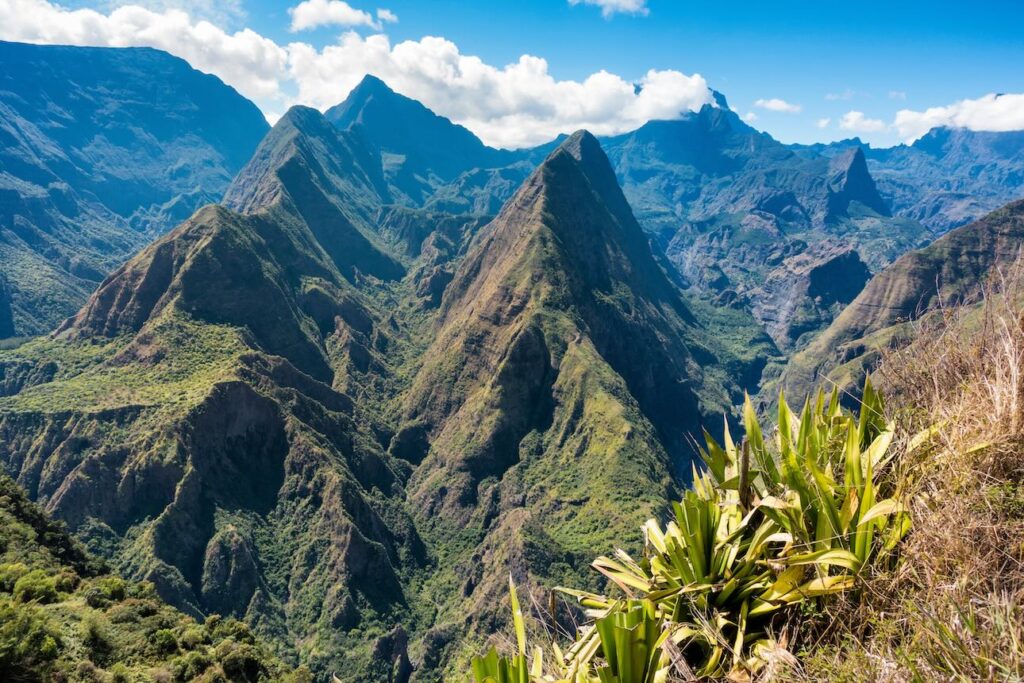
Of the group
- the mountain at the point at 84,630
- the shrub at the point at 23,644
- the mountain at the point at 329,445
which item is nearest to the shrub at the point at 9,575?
the mountain at the point at 84,630

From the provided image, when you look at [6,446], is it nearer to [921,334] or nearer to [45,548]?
[45,548]

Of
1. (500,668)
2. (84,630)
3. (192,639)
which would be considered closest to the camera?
(500,668)

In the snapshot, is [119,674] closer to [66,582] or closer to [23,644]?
[23,644]

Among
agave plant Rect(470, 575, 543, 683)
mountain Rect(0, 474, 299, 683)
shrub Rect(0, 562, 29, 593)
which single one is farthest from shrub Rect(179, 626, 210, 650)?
agave plant Rect(470, 575, 543, 683)

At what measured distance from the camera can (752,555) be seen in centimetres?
544

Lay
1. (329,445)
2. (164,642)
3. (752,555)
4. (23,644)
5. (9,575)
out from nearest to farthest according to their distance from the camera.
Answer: (752,555), (23,644), (9,575), (164,642), (329,445)

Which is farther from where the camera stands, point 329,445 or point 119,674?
point 329,445

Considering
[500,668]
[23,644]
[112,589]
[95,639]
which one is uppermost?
[500,668]

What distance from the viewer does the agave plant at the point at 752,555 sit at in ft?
16.1

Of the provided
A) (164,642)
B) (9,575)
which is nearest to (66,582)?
(9,575)

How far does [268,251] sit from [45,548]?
427ft

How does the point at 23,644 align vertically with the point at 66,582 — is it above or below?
above

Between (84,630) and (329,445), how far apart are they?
88.7 m

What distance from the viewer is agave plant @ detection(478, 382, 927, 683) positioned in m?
4.90
